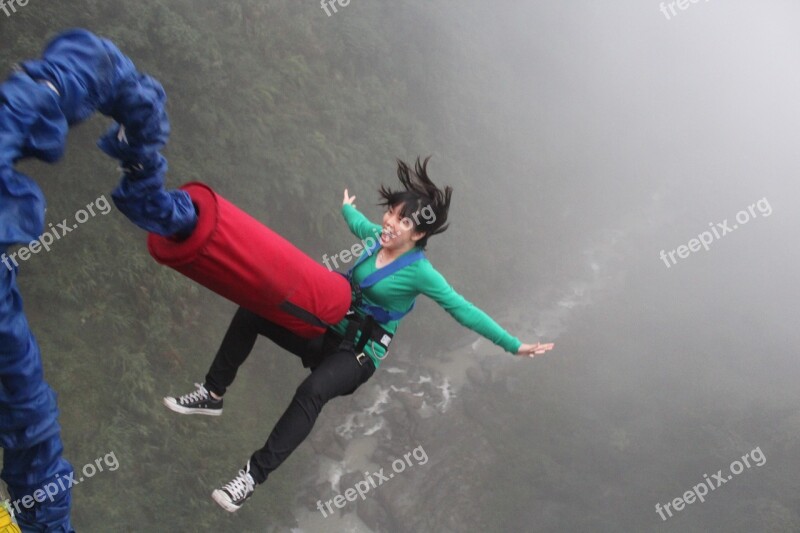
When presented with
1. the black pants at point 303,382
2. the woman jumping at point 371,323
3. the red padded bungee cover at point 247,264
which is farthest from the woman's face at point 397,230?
the black pants at point 303,382

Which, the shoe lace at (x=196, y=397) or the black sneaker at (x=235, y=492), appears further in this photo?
the shoe lace at (x=196, y=397)

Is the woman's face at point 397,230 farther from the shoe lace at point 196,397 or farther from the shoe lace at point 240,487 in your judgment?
the shoe lace at point 196,397

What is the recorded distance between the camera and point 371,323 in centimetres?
371

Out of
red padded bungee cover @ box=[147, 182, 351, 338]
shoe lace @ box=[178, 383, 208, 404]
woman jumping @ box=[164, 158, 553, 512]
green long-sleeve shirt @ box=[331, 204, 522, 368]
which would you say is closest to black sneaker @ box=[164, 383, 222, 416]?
shoe lace @ box=[178, 383, 208, 404]

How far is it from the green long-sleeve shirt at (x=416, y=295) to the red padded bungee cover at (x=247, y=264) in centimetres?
41

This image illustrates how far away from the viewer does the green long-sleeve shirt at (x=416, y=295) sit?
3510mm

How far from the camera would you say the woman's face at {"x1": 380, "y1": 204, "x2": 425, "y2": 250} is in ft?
11.5

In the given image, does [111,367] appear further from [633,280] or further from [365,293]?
[633,280]

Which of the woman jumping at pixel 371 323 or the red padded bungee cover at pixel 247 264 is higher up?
the red padded bungee cover at pixel 247 264

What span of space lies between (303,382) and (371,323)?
0.57 metres

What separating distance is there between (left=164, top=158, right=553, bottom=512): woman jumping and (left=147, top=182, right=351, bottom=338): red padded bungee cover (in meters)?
0.41

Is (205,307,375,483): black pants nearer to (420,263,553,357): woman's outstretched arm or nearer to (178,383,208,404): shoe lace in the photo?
(178,383,208,404): shoe lace

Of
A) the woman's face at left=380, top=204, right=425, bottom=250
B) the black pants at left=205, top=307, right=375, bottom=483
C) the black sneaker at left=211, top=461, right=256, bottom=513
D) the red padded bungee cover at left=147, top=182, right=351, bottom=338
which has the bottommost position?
the black sneaker at left=211, top=461, right=256, bottom=513

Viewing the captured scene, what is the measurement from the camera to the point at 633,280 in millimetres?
28531
